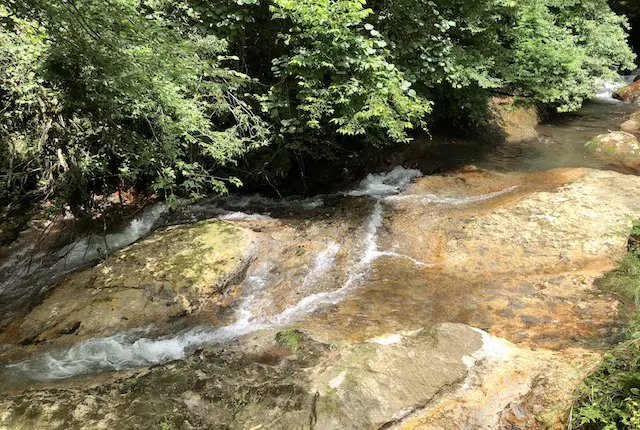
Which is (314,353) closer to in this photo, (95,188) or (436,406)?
(436,406)

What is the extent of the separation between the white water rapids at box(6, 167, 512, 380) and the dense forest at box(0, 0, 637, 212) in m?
1.65

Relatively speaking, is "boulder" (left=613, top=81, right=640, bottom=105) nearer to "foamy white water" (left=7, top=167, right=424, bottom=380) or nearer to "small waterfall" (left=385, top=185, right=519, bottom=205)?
"small waterfall" (left=385, top=185, right=519, bottom=205)

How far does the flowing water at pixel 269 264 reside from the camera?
4.20m

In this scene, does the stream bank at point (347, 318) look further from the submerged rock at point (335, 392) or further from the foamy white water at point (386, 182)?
the foamy white water at point (386, 182)

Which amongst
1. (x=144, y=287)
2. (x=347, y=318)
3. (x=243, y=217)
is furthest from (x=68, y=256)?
(x=347, y=318)

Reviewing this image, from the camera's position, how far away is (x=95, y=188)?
7848mm

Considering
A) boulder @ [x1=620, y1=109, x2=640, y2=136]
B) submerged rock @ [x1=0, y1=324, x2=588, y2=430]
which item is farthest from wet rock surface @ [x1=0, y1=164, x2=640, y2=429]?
boulder @ [x1=620, y1=109, x2=640, y2=136]

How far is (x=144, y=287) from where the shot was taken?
5.07 m

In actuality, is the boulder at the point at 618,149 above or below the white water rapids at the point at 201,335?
above

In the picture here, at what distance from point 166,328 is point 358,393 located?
2588 millimetres

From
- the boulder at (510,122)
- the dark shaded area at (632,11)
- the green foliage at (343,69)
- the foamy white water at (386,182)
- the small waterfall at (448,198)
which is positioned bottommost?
the small waterfall at (448,198)

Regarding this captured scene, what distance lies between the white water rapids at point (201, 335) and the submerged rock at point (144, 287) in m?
0.23

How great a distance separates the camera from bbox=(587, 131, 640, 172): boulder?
30.7 ft

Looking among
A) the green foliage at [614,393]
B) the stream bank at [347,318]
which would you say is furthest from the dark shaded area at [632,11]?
the green foliage at [614,393]
